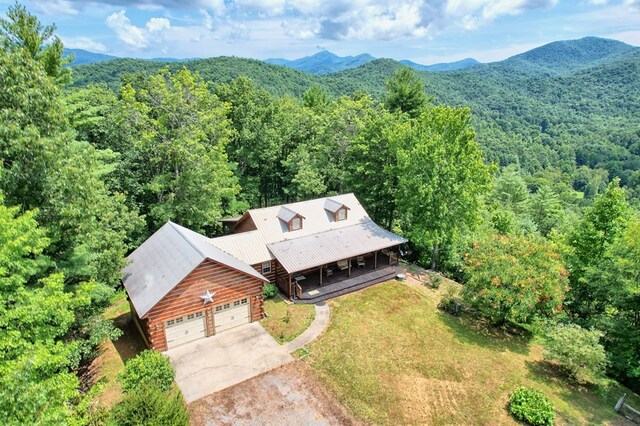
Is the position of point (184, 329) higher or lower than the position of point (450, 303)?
higher

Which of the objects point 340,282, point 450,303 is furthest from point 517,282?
point 340,282

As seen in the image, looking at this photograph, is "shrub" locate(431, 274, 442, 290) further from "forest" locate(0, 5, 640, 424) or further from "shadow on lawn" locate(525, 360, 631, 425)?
"shadow on lawn" locate(525, 360, 631, 425)

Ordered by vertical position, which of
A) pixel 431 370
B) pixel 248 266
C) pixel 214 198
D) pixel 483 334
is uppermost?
pixel 214 198

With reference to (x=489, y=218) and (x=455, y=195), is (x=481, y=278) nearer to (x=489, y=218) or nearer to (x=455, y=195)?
(x=455, y=195)

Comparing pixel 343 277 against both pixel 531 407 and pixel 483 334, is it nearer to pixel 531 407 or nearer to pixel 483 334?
pixel 483 334

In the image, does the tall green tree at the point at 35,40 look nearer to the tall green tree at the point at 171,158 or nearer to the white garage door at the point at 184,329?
the tall green tree at the point at 171,158

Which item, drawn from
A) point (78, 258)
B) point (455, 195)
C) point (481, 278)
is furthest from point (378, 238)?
point (78, 258)

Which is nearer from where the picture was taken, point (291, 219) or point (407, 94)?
point (291, 219)

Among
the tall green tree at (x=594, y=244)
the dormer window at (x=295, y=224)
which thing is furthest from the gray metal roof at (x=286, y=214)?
the tall green tree at (x=594, y=244)
